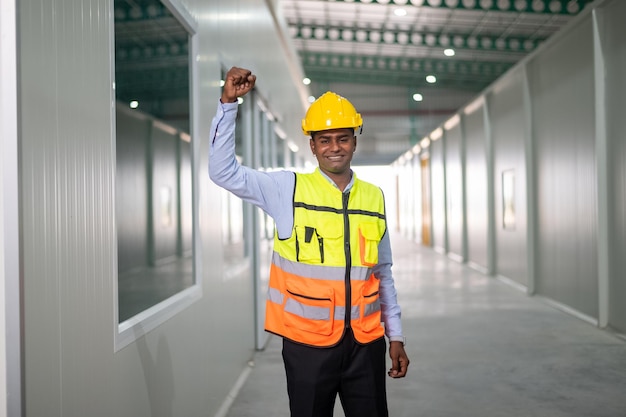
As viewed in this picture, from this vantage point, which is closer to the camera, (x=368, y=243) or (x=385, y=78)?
(x=368, y=243)

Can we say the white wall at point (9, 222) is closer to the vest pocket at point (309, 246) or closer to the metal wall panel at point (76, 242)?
the metal wall panel at point (76, 242)

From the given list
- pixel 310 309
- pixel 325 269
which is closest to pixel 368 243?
pixel 325 269

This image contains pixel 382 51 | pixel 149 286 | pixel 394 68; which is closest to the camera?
pixel 149 286

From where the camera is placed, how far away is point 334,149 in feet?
8.12

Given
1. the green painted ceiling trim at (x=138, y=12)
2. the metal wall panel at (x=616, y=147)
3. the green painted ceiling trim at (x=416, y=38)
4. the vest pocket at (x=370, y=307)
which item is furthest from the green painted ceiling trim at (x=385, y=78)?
the vest pocket at (x=370, y=307)

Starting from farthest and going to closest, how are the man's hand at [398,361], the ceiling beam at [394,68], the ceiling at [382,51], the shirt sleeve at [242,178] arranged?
the ceiling beam at [394,68] < the ceiling at [382,51] < the man's hand at [398,361] < the shirt sleeve at [242,178]

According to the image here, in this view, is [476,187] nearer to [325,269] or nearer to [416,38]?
[416,38]

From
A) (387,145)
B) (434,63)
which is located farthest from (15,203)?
(387,145)

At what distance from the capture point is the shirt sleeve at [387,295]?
2680mm

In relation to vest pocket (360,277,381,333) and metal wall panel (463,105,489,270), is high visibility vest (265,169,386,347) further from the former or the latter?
metal wall panel (463,105,489,270)

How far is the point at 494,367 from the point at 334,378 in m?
3.88

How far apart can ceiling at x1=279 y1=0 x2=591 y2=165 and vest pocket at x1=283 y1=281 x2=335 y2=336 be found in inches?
344

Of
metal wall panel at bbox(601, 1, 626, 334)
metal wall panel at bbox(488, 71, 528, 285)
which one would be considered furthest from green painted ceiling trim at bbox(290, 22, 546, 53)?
metal wall panel at bbox(601, 1, 626, 334)

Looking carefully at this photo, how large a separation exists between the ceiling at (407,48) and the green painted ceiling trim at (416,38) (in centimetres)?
3
